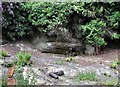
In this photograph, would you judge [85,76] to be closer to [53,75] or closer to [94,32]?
[53,75]

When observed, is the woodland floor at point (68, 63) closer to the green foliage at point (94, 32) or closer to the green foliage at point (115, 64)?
the green foliage at point (115, 64)

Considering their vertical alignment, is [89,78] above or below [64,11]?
below

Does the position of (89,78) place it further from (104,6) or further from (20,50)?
(104,6)

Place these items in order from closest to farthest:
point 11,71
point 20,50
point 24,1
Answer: point 11,71, point 20,50, point 24,1

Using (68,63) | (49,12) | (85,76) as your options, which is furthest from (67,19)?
(85,76)

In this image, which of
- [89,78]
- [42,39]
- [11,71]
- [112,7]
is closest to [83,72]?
[89,78]

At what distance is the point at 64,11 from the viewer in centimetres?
905

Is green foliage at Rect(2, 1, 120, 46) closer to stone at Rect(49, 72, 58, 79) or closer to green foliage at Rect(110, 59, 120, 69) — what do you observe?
green foliage at Rect(110, 59, 120, 69)

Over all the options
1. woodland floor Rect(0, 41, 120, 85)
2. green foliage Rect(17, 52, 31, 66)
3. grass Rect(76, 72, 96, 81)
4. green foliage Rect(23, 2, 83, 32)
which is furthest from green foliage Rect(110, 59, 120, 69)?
green foliage Rect(17, 52, 31, 66)

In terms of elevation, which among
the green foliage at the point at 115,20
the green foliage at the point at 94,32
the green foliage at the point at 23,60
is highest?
the green foliage at the point at 115,20

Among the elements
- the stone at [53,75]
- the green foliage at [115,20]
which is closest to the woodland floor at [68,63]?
the stone at [53,75]

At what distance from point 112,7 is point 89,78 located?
3.43 metres

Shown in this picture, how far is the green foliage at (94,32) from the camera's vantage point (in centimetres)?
923

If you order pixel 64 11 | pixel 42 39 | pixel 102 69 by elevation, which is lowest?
pixel 102 69
